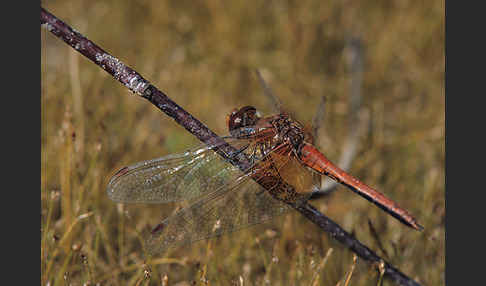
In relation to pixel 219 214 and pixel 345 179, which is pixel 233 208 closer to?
pixel 219 214

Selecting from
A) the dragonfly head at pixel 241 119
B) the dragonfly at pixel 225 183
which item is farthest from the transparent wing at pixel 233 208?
the dragonfly head at pixel 241 119

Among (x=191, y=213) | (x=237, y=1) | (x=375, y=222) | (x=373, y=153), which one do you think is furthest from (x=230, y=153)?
(x=237, y=1)

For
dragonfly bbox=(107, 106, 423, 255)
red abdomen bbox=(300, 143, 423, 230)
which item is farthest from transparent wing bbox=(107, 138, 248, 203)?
red abdomen bbox=(300, 143, 423, 230)

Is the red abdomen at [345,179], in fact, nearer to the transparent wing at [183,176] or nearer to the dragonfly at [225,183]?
the dragonfly at [225,183]

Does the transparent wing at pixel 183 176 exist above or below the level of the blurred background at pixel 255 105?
below

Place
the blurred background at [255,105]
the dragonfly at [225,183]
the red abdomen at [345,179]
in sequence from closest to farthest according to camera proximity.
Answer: the dragonfly at [225,183] < the red abdomen at [345,179] < the blurred background at [255,105]

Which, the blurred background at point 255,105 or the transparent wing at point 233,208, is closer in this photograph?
the transparent wing at point 233,208

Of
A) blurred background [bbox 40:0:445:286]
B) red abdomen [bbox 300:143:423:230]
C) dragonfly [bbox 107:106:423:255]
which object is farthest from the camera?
blurred background [bbox 40:0:445:286]

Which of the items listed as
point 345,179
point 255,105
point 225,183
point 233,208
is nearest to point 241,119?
point 225,183

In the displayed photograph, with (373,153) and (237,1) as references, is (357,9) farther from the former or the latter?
(373,153)

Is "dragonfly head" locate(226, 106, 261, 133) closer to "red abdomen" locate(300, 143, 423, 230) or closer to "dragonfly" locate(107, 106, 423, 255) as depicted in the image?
"dragonfly" locate(107, 106, 423, 255)
